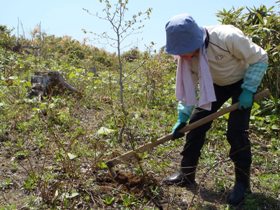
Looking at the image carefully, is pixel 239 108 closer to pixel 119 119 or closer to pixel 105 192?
pixel 105 192

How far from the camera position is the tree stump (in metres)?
5.41

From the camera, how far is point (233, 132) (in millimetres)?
2830

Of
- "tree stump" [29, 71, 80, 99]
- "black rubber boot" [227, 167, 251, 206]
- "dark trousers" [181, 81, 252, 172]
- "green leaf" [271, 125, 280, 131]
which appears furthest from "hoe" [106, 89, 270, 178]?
"tree stump" [29, 71, 80, 99]

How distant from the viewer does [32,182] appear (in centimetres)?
300

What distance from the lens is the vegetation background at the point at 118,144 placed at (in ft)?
9.52

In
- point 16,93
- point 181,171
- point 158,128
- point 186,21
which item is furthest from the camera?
point 16,93

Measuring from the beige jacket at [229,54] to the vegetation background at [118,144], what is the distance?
64cm

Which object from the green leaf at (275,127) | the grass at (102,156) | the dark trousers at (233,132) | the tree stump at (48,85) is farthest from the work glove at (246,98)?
the tree stump at (48,85)

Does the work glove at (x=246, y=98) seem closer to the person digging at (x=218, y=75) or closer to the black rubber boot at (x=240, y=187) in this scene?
the person digging at (x=218, y=75)

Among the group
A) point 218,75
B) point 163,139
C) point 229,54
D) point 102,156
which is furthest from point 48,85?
point 229,54

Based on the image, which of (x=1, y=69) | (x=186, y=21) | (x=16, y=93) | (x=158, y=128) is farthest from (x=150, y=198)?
(x=1, y=69)

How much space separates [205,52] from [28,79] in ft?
14.4

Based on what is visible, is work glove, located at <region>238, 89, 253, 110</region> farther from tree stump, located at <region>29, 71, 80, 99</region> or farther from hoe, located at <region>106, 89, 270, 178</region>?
tree stump, located at <region>29, 71, 80, 99</region>

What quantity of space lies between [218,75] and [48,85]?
3.35m
